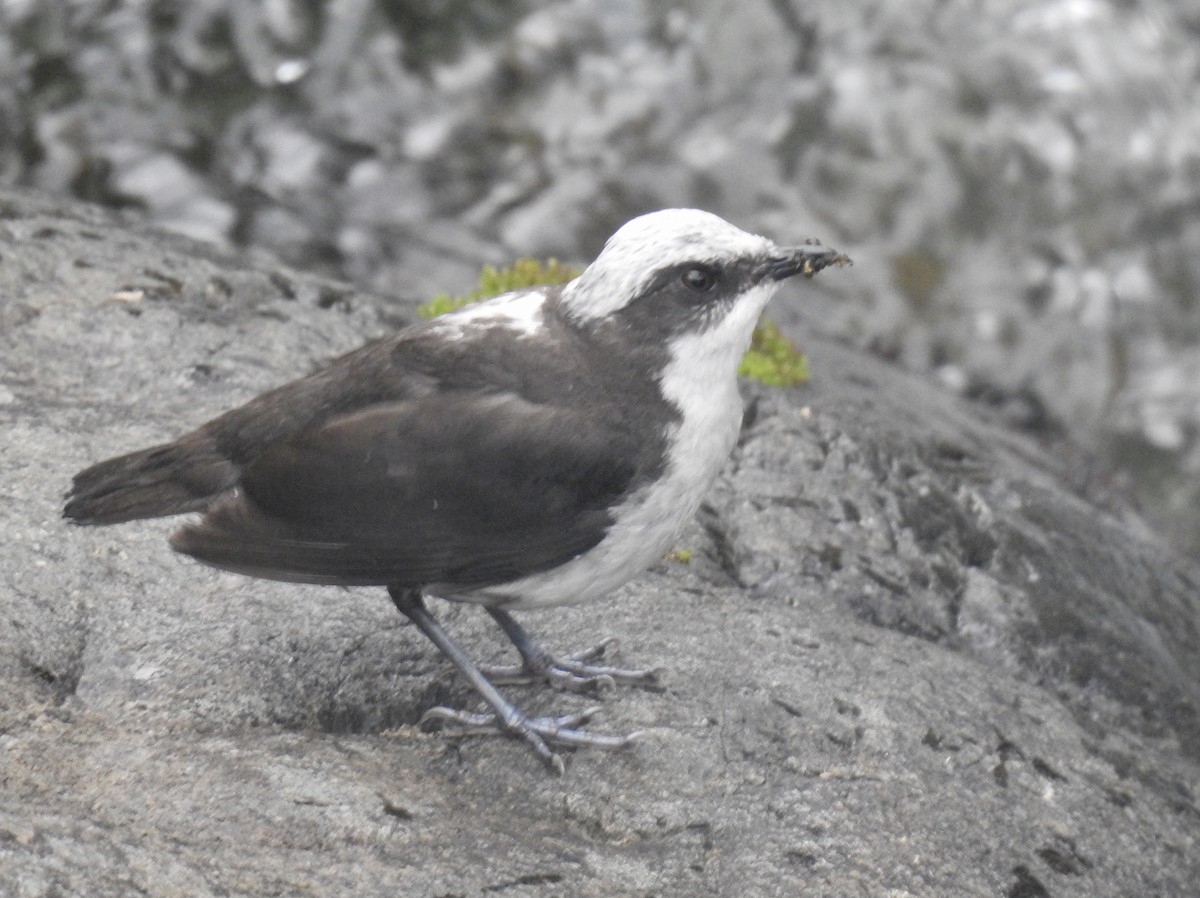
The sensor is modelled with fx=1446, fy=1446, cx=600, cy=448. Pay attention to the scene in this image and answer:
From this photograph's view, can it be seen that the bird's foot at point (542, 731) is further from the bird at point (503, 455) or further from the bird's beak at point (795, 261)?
the bird's beak at point (795, 261)

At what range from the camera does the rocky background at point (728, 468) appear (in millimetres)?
3742

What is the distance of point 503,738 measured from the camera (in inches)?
163

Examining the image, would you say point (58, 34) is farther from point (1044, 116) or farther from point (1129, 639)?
point (1129, 639)

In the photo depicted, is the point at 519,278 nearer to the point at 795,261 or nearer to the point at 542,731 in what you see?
the point at 795,261

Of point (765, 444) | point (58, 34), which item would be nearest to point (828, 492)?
point (765, 444)

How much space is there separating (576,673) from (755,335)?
296 cm

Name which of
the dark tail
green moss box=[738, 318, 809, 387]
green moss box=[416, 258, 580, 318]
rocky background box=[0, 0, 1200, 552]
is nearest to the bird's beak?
the dark tail

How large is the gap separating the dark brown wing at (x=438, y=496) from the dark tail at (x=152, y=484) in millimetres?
155

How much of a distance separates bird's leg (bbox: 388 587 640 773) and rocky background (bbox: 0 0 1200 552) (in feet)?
17.4

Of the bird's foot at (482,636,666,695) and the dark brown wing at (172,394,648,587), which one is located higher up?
the dark brown wing at (172,394,648,587)

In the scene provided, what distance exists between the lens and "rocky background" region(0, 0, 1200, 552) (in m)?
9.58

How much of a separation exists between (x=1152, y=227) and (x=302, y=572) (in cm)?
804

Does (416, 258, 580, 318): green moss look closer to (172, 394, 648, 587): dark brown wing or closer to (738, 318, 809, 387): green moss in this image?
(738, 318, 809, 387): green moss

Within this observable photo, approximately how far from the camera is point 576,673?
14.4 ft
